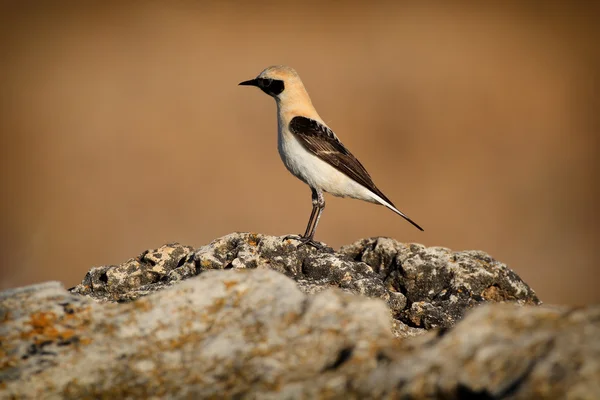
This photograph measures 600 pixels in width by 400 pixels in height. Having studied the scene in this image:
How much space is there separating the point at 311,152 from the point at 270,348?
19.2ft

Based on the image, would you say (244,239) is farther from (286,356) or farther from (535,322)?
(535,322)

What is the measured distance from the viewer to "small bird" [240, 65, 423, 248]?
336 inches

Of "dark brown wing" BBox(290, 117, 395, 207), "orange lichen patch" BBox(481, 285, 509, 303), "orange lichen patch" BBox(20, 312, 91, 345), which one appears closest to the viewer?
"orange lichen patch" BBox(20, 312, 91, 345)

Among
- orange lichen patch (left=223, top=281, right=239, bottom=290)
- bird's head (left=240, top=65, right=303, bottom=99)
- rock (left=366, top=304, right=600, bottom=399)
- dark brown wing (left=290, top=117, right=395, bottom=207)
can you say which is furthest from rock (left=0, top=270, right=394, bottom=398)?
bird's head (left=240, top=65, right=303, bottom=99)

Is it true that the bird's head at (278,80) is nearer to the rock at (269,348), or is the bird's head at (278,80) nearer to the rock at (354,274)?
the rock at (354,274)

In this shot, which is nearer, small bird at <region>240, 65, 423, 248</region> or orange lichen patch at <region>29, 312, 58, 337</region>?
orange lichen patch at <region>29, 312, 58, 337</region>

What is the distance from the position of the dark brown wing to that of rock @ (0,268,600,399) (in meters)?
5.23

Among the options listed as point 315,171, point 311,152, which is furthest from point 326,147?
point 315,171

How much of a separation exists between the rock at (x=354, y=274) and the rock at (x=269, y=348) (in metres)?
1.97

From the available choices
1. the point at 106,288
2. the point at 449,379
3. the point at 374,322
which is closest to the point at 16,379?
the point at 374,322

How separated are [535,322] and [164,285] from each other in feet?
10.7

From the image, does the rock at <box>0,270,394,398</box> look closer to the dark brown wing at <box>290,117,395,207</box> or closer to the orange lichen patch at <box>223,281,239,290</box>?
the orange lichen patch at <box>223,281,239,290</box>

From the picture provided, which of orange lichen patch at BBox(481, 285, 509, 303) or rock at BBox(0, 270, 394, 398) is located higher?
rock at BBox(0, 270, 394, 398)

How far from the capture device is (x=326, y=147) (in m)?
8.60
